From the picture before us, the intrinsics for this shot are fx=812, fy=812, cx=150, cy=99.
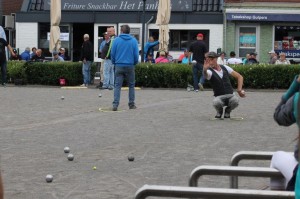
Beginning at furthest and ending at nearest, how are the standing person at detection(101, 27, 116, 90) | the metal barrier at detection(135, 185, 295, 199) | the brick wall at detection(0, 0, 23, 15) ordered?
the brick wall at detection(0, 0, 23, 15), the standing person at detection(101, 27, 116, 90), the metal barrier at detection(135, 185, 295, 199)

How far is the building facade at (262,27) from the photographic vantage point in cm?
3862

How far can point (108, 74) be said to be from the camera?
81.3 feet

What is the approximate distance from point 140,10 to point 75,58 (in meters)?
4.49

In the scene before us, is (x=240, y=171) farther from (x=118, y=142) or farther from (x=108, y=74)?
→ (x=108, y=74)

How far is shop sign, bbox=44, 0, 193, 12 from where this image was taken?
1614 inches

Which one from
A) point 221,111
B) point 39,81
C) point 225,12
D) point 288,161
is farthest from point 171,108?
point 225,12

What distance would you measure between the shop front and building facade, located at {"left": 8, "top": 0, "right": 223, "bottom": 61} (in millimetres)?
740

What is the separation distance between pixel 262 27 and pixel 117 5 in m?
7.81

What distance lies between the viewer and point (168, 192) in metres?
4.86

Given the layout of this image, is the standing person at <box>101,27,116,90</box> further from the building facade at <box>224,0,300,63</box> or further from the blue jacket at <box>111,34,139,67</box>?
the building facade at <box>224,0,300,63</box>

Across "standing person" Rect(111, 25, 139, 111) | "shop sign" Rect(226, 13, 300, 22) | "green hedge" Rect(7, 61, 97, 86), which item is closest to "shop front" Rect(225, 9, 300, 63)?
"shop sign" Rect(226, 13, 300, 22)

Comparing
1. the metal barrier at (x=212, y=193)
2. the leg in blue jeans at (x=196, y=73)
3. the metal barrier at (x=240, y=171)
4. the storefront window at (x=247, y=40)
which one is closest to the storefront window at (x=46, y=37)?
the storefront window at (x=247, y=40)

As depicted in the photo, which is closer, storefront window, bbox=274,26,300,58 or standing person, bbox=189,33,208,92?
standing person, bbox=189,33,208,92

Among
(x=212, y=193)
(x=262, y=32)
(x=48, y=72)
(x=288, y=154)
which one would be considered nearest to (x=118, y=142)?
(x=288, y=154)
